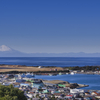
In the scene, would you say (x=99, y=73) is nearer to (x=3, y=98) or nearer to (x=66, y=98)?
(x=66, y=98)

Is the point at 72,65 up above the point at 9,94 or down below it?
below

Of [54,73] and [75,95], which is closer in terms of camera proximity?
[75,95]

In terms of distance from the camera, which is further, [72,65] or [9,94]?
[72,65]

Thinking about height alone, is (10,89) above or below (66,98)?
above

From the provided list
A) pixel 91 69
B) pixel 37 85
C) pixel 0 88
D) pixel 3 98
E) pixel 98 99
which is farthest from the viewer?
pixel 91 69

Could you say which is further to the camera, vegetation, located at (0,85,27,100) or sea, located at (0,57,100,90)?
sea, located at (0,57,100,90)

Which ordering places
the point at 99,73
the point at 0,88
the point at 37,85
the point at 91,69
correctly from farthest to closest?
1. the point at 91,69
2. the point at 99,73
3. the point at 37,85
4. the point at 0,88

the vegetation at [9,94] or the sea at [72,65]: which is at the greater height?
the vegetation at [9,94]

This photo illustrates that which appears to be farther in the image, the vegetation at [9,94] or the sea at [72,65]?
the sea at [72,65]

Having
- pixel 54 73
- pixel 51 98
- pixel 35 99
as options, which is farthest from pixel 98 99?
pixel 54 73

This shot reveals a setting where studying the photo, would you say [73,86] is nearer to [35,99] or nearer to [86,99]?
[86,99]

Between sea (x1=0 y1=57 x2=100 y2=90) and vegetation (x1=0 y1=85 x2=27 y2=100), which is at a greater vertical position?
vegetation (x1=0 y1=85 x2=27 y2=100)
